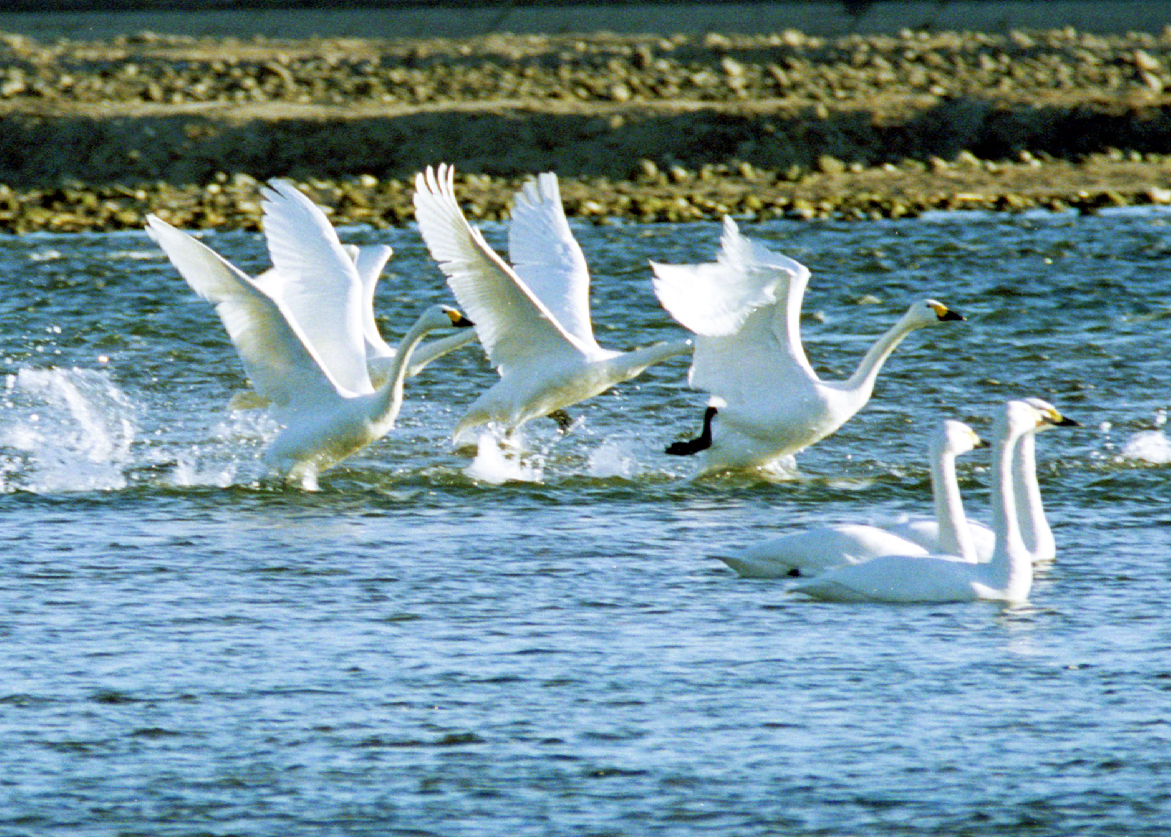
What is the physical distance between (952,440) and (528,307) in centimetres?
307

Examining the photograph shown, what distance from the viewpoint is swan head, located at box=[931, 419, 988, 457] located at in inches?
388

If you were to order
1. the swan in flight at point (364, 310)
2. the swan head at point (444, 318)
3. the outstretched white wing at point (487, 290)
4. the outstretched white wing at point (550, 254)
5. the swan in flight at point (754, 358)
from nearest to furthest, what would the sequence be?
1. the swan in flight at point (754, 358)
2. the outstretched white wing at point (487, 290)
3. the swan head at point (444, 318)
4. the swan in flight at point (364, 310)
5. the outstretched white wing at point (550, 254)

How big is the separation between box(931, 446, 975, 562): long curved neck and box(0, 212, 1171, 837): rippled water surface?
0.36 meters

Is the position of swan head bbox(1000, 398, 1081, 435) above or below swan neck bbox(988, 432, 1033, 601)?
above

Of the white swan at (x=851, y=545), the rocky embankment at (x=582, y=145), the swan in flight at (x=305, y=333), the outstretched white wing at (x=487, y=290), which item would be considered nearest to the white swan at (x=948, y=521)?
the white swan at (x=851, y=545)

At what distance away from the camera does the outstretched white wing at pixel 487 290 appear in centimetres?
1184

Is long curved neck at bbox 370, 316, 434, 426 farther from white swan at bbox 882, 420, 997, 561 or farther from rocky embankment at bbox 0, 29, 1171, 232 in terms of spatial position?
rocky embankment at bbox 0, 29, 1171, 232

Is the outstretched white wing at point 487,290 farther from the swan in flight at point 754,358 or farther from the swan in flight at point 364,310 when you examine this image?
the swan in flight at point 754,358

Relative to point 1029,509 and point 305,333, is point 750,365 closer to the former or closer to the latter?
point 1029,509

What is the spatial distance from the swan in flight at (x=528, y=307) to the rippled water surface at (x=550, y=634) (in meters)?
0.39

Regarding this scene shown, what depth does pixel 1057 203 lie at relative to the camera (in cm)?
2525

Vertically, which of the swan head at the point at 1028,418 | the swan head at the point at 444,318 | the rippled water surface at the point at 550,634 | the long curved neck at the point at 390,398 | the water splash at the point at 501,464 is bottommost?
the rippled water surface at the point at 550,634

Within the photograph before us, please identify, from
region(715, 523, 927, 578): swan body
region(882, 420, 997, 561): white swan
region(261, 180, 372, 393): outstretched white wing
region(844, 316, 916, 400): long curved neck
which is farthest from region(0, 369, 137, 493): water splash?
region(882, 420, 997, 561): white swan

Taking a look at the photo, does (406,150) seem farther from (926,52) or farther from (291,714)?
(291,714)
